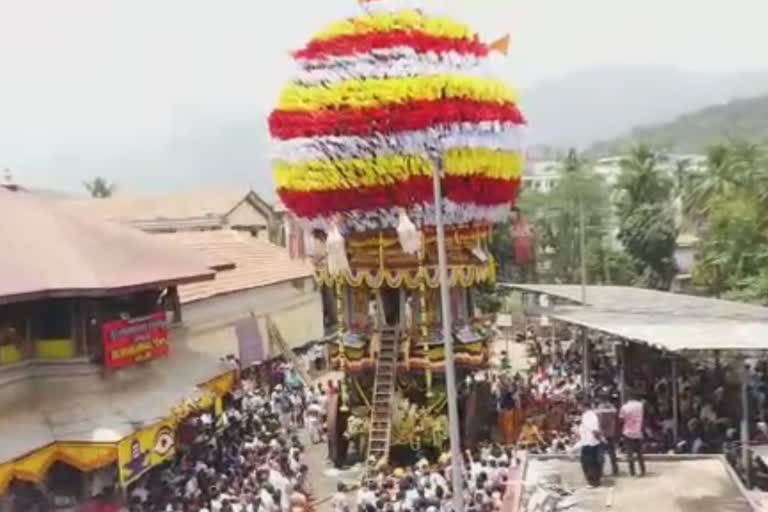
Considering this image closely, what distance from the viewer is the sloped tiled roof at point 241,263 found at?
3484 centimetres

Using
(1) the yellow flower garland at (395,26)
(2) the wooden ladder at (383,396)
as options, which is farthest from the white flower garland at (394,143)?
(2) the wooden ladder at (383,396)

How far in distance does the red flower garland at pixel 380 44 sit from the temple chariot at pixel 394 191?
0.09 feet

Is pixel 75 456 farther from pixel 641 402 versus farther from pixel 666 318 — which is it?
pixel 666 318

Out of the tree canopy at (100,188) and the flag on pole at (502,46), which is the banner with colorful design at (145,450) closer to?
the flag on pole at (502,46)

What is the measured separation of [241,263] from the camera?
39.3 metres

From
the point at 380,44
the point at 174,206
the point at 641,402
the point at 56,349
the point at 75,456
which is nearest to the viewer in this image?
the point at 641,402

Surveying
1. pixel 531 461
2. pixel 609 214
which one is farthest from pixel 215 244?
pixel 609 214

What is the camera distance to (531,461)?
16.7m

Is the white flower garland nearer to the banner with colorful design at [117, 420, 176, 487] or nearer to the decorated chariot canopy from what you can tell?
the decorated chariot canopy

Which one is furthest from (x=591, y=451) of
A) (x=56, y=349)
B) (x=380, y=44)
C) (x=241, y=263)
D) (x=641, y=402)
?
(x=241, y=263)

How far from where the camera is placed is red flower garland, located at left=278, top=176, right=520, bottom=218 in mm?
23781

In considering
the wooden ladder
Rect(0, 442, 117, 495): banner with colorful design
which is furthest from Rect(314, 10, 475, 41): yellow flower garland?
Rect(0, 442, 117, 495): banner with colorful design

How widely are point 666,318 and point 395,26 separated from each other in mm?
8521

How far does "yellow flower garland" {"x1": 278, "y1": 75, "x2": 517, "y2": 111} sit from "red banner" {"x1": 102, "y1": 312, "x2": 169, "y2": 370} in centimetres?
550
